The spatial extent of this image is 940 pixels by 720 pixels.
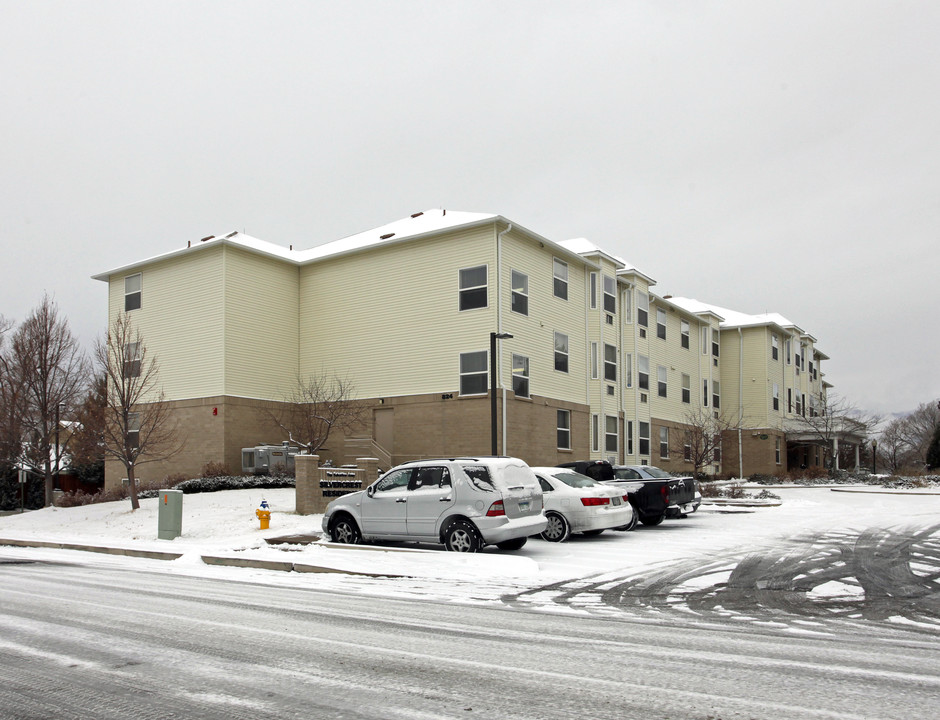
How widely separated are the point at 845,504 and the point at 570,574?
65.1 ft

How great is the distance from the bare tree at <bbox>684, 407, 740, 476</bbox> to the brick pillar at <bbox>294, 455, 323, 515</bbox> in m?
23.7

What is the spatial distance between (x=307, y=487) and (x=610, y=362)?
1846 centimetres

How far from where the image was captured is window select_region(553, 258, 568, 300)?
108 ft

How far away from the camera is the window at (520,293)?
29969mm

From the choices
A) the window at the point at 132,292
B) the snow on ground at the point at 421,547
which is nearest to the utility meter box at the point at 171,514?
the snow on ground at the point at 421,547

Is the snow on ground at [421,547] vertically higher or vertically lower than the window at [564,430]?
lower

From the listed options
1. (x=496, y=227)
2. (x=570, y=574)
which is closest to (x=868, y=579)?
(x=570, y=574)

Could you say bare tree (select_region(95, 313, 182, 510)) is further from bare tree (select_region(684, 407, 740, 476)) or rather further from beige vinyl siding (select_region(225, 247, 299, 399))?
bare tree (select_region(684, 407, 740, 476))

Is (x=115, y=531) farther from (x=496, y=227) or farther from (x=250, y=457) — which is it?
(x=496, y=227)

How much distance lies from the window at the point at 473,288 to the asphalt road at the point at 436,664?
1993 centimetres

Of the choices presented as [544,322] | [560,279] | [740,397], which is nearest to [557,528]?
[544,322]

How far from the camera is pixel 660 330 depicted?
144 ft

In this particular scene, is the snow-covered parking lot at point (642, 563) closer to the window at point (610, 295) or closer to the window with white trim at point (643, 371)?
the window at point (610, 295)

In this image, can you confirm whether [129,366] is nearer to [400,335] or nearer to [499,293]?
[400,335]
